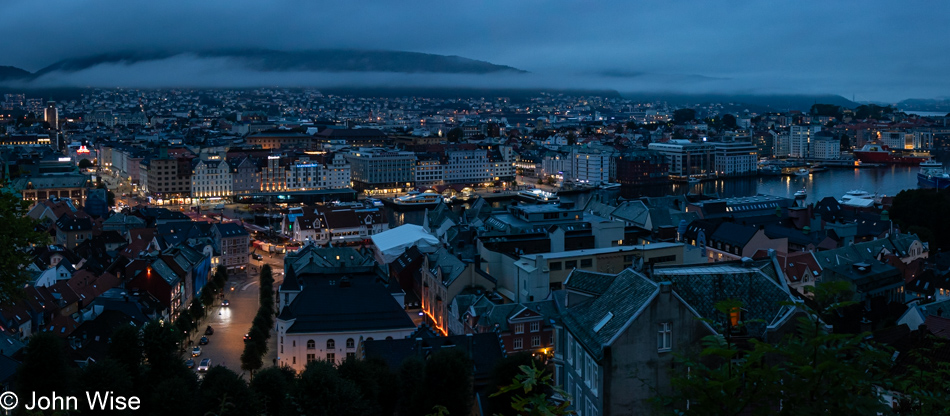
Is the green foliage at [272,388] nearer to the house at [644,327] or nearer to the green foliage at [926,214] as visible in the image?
the house at [644,327]

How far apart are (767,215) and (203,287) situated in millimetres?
9309

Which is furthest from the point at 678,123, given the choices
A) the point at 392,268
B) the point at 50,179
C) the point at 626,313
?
the point at 626,313

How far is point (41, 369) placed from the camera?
17.5 ft

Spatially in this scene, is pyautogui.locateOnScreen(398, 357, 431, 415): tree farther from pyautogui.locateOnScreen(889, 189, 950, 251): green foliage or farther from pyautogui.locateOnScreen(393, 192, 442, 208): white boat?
pyautogui.locateOnScreen(393, 192, 442, 208): white boat

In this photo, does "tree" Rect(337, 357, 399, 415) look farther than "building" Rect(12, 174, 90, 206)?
No

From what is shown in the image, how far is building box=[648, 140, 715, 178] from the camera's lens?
33969mm

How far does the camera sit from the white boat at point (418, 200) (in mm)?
24516

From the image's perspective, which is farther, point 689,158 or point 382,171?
point 689,158

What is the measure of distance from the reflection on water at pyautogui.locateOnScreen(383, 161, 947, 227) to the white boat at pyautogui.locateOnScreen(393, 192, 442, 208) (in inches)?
31.2

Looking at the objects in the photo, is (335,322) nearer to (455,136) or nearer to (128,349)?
(128,349)

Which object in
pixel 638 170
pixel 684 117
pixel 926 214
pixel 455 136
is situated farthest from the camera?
pixel 684 117

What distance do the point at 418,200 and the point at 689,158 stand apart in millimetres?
13819

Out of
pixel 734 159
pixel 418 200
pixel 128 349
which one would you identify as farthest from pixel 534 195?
pixel 128 349

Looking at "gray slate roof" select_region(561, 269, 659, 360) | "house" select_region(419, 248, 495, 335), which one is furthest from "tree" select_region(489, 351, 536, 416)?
"house" select_region(419, 248, 495, 335)
